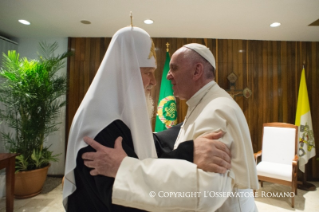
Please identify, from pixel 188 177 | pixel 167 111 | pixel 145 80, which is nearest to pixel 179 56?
pixel 145 80

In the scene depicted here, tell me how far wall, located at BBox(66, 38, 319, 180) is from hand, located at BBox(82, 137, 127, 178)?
3481mm

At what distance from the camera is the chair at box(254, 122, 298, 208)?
2840mm

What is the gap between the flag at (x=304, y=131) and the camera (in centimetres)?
346

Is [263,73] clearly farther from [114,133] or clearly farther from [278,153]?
[114,133]

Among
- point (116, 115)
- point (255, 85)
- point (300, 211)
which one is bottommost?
point (300, 211)

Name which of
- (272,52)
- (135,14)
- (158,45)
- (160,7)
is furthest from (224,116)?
(272,52)

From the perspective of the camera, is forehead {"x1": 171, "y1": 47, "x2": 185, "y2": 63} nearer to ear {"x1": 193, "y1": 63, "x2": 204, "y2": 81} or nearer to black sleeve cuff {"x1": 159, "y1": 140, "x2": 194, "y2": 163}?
ear {"x1": 193, "y1": 63, "x2": 204, "y2": 81}

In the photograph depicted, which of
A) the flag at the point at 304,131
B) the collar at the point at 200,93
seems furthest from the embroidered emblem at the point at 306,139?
the collar at the point at 200,93

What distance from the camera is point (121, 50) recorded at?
869 mm

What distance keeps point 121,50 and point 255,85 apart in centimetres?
386

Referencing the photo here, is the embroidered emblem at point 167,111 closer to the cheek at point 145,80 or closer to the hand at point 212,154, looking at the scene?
the cheek at point 145,80

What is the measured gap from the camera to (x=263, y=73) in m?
3.93

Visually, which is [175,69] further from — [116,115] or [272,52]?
[272,52]

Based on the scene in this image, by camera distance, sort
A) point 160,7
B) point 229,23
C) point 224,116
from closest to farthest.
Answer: point 224,116 → point 160,7 → point 229,23
